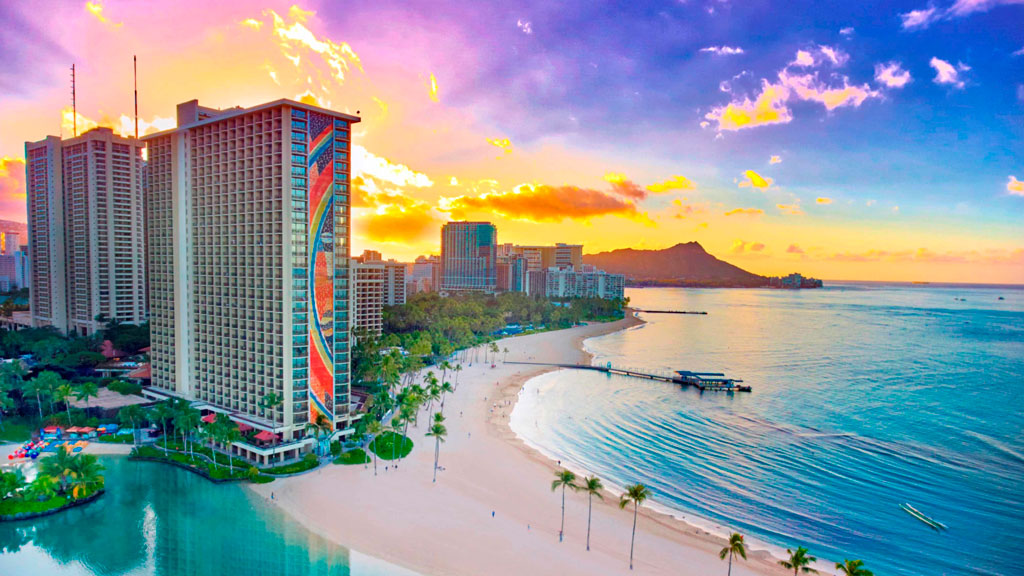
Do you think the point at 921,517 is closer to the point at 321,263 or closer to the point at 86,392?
the point at 321,263

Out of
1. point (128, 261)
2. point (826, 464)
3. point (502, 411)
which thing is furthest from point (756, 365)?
point (128, 261)

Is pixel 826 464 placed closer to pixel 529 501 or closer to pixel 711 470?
pixel 711 470

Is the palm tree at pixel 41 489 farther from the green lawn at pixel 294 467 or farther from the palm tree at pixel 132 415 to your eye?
the green lawn at pixel 294 467

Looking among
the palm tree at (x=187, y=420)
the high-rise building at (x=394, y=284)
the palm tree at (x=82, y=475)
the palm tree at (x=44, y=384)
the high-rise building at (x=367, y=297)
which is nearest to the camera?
the palm tree at (x=82, y=475)

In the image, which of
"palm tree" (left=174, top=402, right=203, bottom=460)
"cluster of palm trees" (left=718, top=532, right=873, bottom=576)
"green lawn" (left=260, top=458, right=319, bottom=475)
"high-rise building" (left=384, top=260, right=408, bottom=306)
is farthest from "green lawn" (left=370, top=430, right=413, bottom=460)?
"high-rise building" (left=384, top=260, right=408, bottom=306)

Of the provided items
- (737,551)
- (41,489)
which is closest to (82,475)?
(41,489)

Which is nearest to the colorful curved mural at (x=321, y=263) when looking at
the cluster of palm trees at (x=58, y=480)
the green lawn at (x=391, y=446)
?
the green lawn at (x=391, y=446)
